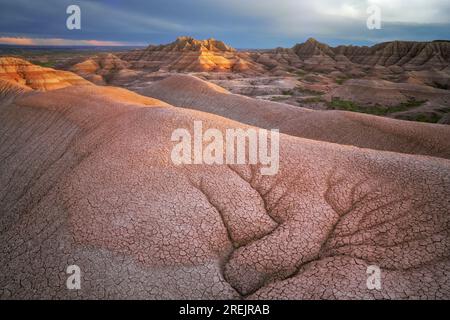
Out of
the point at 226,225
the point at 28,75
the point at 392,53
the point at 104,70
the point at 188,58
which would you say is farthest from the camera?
the point at 392,53

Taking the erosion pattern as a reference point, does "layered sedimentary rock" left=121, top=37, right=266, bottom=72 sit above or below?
above

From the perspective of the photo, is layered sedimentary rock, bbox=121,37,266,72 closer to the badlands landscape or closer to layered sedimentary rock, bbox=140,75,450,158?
layered sedimentary rock, bbox=140,75,450,158

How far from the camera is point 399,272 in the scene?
5.04 metres

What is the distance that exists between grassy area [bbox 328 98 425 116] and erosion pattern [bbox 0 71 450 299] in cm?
2646

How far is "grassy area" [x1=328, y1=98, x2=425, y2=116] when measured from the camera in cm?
3178

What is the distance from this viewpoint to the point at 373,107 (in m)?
33.6

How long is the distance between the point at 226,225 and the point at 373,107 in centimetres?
3278

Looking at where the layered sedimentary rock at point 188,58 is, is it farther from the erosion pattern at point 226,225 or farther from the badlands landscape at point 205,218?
the erosion pattern at point 226,225

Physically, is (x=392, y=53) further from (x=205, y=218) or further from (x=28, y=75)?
(x=205, y=218)

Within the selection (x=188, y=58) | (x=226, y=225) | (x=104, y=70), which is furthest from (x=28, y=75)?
(x=188, y=58)

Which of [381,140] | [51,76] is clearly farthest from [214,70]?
[381,140]

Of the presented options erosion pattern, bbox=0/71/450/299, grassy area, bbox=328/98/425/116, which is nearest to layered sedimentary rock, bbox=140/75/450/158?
erosion pattern, bbox=0/71/450/299

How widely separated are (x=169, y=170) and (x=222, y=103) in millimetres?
19613
